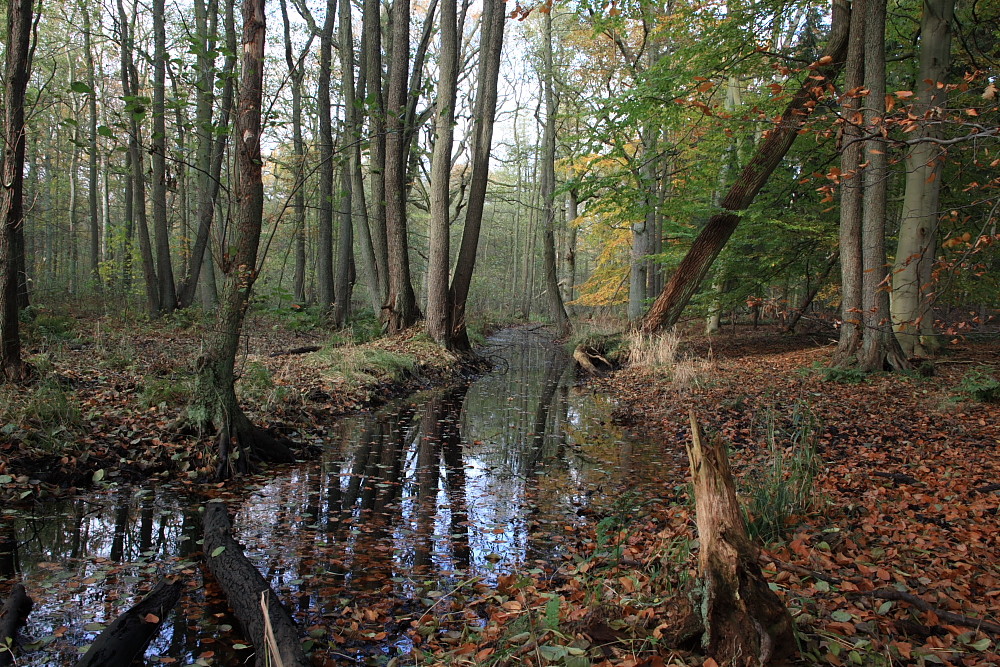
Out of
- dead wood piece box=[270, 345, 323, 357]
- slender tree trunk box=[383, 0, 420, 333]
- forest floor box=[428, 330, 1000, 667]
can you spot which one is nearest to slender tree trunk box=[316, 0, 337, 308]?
slender tree trunk box=[383, 0, 420, 333]

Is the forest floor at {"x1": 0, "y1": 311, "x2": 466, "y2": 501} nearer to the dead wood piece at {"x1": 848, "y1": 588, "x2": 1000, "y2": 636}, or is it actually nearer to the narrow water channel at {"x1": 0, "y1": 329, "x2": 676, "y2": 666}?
the narrow water channel at {"x1": 0, "y1": 329, "x2": 676, "y2": 666}

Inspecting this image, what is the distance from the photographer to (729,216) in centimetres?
1140

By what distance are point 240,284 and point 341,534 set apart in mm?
2449

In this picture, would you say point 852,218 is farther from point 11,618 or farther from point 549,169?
point 549,169

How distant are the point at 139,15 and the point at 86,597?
19.3 m

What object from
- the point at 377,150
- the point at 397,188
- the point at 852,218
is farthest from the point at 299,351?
the point at 852,218

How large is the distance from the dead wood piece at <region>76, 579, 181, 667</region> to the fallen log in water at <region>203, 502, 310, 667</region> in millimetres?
311

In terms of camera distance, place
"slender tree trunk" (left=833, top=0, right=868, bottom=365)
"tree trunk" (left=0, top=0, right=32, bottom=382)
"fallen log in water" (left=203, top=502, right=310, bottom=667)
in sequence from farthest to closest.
Answer: 1. "slender tree trunk" (left=833, top=0, right=868, bottom=365)
2. "tree trunk" (left=0, top=0, right=32, bottom=382)
3. "fallen log in water" (left=203, top=502, right=310, bottom=667)

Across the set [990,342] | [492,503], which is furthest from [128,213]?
[990,342]

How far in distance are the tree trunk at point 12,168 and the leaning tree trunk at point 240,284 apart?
6.89ft

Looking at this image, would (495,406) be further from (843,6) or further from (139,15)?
(139,15)

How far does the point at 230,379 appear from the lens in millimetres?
5309

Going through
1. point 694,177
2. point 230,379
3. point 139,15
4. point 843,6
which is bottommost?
point 230,379

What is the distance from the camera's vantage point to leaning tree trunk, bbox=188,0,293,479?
490 centimetres
